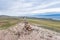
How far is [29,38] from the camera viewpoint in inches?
185

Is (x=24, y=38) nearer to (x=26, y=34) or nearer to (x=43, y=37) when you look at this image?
(x=26, y=34)

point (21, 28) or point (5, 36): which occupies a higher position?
point (21, 28)

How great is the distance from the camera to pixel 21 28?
5172 mm

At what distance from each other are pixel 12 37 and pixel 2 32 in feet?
2.25

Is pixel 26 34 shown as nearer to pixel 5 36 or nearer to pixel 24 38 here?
pixel 24 38

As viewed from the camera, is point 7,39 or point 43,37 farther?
point 7,39

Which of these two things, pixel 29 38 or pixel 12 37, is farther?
pixel 12 37

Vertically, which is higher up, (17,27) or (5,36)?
(17,27)

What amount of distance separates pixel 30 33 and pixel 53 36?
813mm

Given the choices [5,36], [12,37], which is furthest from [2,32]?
[12,37]

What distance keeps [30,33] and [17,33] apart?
511 mm

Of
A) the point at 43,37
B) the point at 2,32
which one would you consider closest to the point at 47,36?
the point at 43,37

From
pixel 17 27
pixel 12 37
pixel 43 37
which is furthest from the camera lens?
pixel 17 27

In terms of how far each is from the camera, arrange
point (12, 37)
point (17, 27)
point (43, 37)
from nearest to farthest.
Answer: point (43, 37), point (12, 37), point (17, 27)
